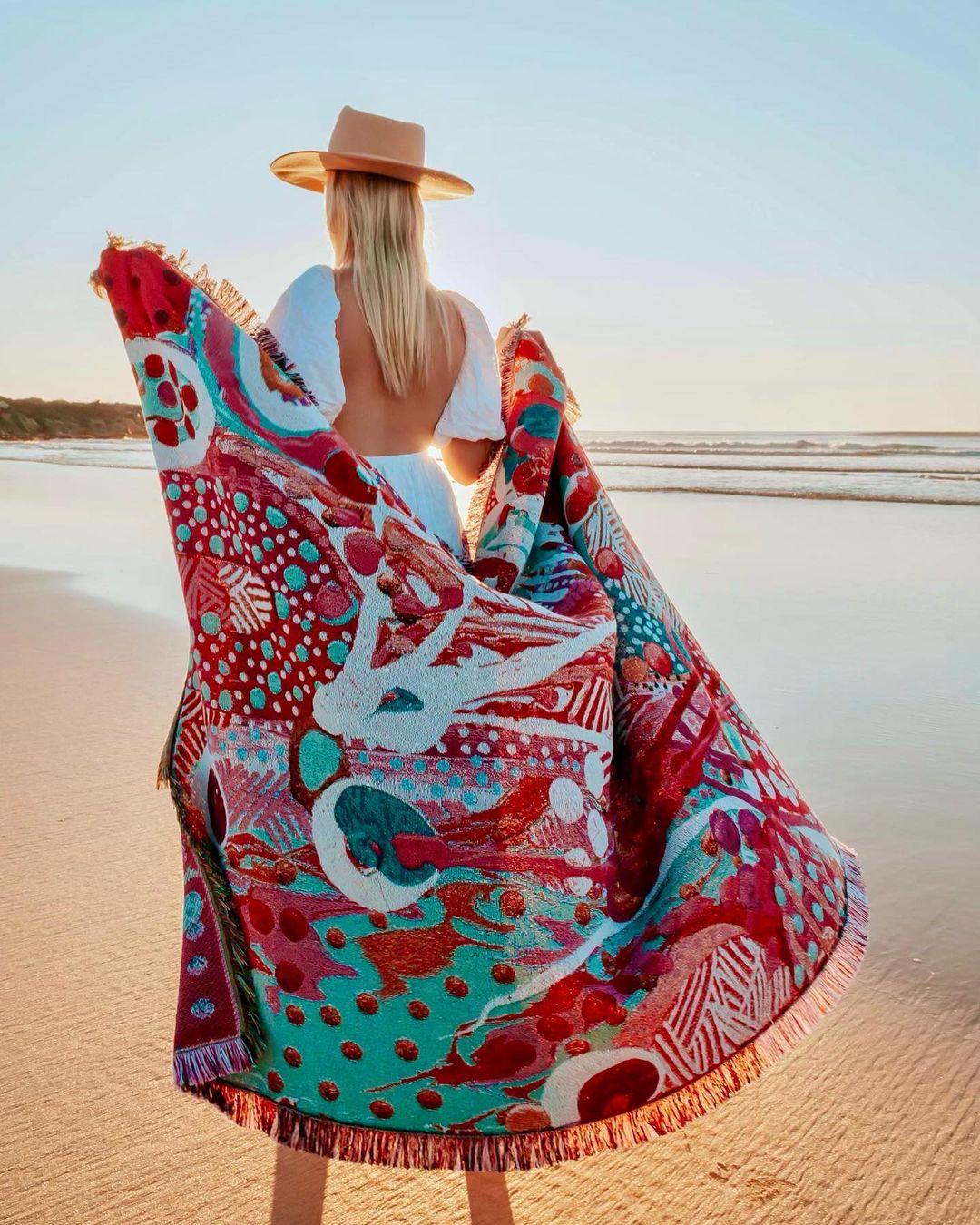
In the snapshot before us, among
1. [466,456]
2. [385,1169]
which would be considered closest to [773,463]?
[466,456]

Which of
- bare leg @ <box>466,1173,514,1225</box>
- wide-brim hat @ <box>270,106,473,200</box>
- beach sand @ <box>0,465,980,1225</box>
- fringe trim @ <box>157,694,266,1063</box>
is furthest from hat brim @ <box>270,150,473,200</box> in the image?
bare leg @ <box>466,1173,514,1225</box>

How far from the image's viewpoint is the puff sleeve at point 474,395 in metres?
2.38

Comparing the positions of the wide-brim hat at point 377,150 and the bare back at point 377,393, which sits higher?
the wide-brim hat at point 377,150

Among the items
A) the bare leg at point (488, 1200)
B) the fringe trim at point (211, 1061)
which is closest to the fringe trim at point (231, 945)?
the fringe trim at point (211, 1061)

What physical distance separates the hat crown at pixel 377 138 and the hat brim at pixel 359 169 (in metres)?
0.02

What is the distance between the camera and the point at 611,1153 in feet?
6.86

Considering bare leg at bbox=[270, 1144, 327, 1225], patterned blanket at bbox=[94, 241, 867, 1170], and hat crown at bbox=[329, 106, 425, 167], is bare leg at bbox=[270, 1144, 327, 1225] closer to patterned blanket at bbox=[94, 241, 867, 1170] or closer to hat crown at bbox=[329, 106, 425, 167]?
patterned blanket at bbox=[94, 241, 867, 1170]

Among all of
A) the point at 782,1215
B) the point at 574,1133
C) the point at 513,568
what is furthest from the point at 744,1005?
the point at 513,568

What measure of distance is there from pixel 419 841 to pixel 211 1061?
0.49 meters

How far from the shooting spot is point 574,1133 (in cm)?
161

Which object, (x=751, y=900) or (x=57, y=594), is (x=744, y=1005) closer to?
(x=751, y=900)

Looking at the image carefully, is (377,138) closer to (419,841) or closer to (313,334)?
(313,334)

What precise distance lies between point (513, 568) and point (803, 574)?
5995 mm

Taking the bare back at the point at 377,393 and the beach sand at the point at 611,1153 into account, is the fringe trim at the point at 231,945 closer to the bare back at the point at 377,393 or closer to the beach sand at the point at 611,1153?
the beach sand at the point at 611,1153
